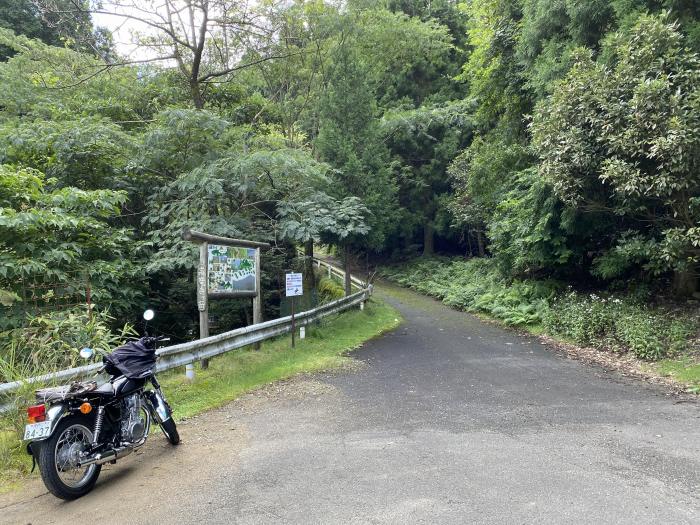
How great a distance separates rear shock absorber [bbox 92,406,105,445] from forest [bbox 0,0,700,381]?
1452 millimetres

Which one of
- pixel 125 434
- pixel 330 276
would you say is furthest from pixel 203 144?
pixel 330 276

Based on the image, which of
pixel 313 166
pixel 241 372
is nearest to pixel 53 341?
pixel 241 372

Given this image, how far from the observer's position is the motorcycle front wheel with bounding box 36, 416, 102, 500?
3.91 m

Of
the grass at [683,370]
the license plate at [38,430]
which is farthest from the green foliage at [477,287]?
the license plate at [38,430]

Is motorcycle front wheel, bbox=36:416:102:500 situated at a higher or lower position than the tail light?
lower

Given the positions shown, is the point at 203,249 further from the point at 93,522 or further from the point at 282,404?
the point at 93,522

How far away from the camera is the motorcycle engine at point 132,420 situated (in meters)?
4.71

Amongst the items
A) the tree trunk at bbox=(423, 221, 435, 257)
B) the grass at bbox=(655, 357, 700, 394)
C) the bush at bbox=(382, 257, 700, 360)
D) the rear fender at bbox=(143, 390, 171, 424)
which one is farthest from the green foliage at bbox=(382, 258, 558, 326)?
the rear fender at bbox=(143, 390, 171, 424)

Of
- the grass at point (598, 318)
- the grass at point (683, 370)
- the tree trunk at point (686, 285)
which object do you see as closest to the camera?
the grass at point (683, 370)

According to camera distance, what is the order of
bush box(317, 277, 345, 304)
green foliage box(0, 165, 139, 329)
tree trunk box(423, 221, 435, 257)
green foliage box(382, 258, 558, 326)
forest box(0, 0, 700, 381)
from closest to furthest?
green foliage box(0, 165, 139, 329), forest box(0, 0, 700, 381), green foliage box(382, 258, 558, 326), bush box(317, 277, 345, 304), tree trunk box(423, 221, 435, 257)

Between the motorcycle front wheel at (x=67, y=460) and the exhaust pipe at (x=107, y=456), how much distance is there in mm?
51

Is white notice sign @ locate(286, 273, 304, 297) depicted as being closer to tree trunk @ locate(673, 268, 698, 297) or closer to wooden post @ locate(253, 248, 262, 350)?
wooden post @ locate(253, 248, 262, 350)

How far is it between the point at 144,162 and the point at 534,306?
453 inches

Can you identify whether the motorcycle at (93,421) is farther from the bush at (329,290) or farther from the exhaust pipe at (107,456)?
the bush at (329,290)
